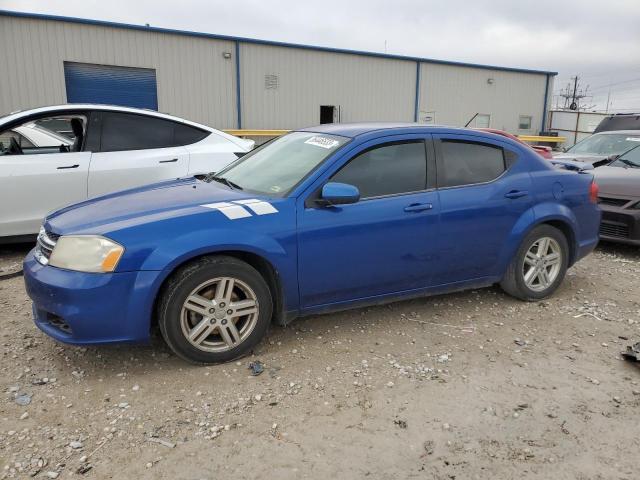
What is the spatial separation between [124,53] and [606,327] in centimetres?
1499

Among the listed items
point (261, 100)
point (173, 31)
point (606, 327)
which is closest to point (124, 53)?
point (173, 31)

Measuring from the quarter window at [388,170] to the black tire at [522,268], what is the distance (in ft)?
3.82

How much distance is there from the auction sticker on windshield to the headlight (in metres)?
1.64

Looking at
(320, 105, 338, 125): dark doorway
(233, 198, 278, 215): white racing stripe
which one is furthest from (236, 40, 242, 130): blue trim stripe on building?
(233, 198, 278, 215): white racing stripe

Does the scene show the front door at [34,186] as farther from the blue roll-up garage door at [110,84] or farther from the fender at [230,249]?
the blue roll-up garage door at [110,84]

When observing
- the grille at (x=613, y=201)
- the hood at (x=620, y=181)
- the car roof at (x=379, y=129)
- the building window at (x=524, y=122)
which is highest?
the building window at (x=524, y=122)

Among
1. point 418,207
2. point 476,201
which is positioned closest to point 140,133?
point 418,207

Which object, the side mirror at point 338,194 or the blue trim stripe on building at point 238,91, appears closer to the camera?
the side mirror at point 338,194

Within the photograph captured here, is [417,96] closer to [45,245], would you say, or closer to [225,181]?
[225,181]

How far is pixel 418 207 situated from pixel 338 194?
728mm

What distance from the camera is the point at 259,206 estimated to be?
3.34 meters

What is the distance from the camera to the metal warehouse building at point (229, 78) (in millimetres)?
14172

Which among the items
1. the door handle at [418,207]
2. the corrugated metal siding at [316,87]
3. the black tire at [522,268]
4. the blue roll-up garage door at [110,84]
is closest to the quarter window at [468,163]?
the door handle at [418,207]

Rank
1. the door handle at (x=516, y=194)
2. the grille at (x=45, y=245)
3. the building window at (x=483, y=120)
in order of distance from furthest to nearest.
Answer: the building window at (x=483, y=120) < the door handle at (x=516, y=194) < the grille at (x=45, y=245)
